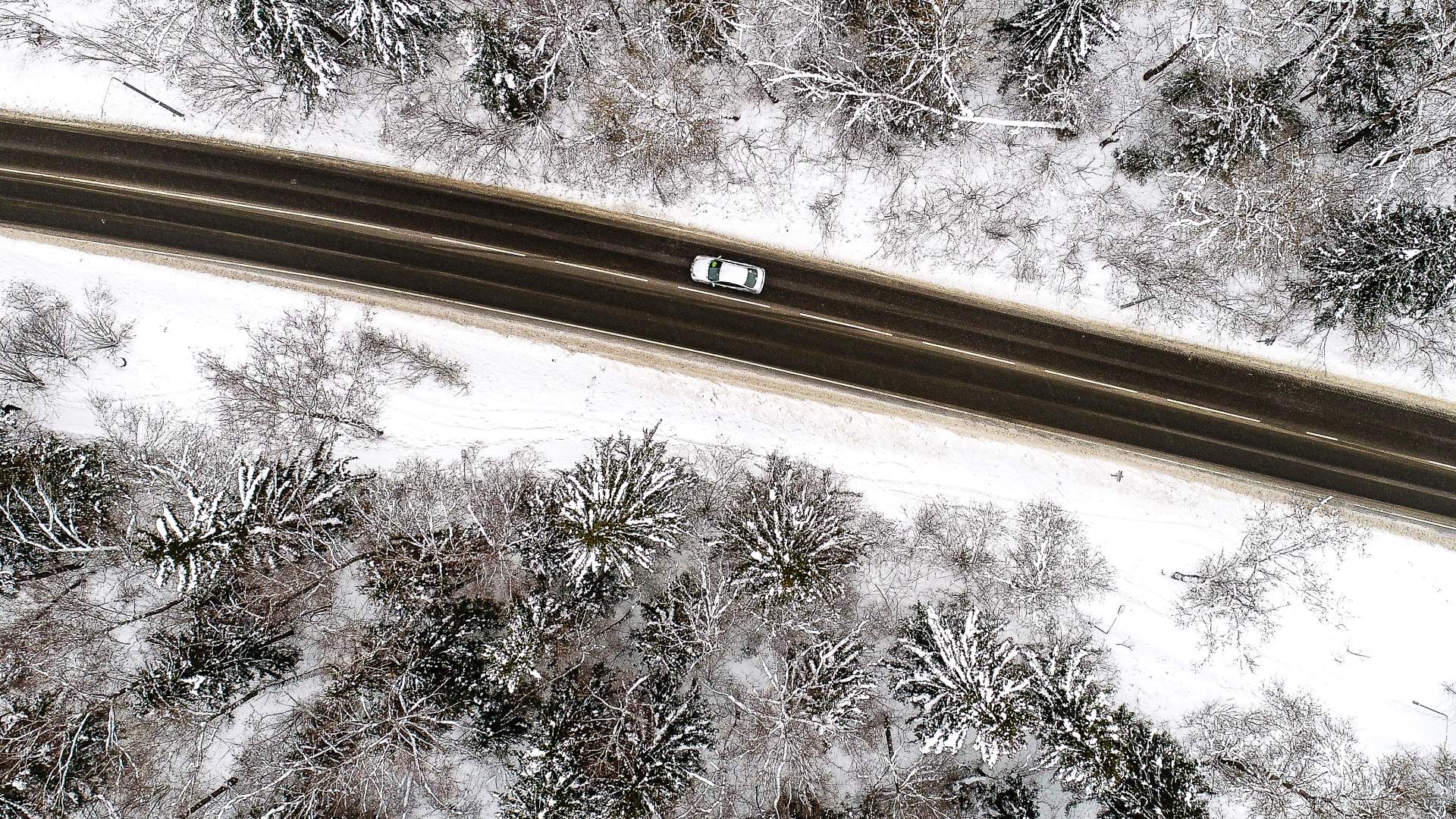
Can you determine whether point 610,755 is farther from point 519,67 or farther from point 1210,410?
point 1210,410

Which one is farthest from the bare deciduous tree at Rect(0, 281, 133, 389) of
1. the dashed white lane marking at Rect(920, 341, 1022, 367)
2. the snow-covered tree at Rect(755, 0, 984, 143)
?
the dashed white lane marking at Rect(920, 341, 1022, 367)

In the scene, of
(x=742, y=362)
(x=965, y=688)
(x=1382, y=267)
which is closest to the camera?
(x=965, y=688)

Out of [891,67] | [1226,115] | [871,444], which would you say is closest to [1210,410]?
[1226,115]

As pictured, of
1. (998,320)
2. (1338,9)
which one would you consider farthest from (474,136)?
(1338,9)

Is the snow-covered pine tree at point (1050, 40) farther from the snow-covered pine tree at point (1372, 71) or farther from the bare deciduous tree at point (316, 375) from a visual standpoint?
the bare deciduous tree at point (316, 375)

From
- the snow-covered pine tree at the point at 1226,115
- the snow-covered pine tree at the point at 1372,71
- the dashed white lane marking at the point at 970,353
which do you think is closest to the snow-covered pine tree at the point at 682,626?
the dashed white lane marking at the point at 970,353

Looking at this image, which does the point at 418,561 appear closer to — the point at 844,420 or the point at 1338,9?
the point at 844,420
